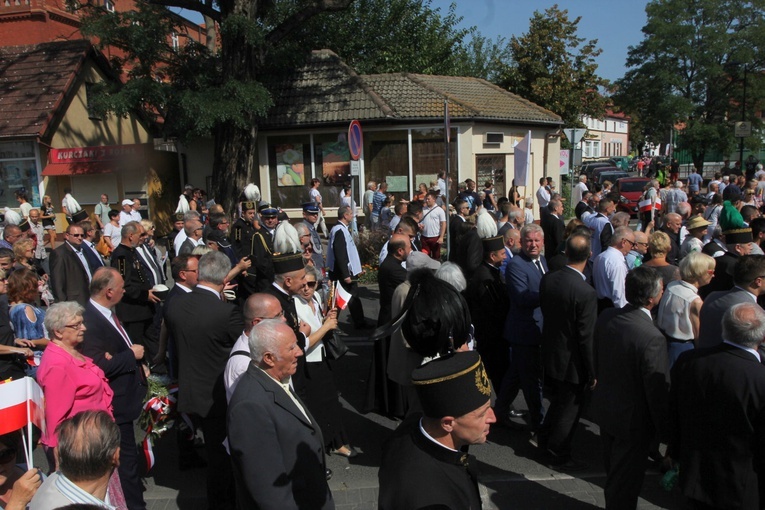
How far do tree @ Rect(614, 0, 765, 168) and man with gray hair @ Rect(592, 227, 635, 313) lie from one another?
43.6 meters

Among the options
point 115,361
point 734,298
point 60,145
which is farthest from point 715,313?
point 60,145

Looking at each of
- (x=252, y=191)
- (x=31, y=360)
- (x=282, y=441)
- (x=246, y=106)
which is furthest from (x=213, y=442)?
(x=246, y=106)

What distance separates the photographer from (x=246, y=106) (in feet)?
54.0

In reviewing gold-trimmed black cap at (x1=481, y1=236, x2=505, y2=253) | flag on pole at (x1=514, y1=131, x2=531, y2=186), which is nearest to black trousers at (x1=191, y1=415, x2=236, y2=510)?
gold-trimmed black cap at (x1=481, y1=236, x2=505, y2=253)

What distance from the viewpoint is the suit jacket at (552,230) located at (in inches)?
436

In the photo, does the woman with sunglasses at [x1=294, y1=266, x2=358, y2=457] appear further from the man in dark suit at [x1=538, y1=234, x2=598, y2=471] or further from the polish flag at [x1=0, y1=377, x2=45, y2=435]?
the polish flag at [x1=0, y1=377, x2=45, y2=435]

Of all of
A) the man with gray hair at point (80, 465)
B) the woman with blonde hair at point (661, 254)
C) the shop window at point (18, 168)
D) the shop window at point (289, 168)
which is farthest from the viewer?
the shop window at point (289, 168)

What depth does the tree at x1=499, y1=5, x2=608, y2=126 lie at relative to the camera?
2889 centimetres

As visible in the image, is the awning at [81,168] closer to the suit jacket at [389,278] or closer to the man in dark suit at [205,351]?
the suit jacket at [389,278]

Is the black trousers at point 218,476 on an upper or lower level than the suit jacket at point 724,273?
lower

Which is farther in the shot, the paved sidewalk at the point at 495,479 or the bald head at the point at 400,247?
the bald head at the point at 400,247

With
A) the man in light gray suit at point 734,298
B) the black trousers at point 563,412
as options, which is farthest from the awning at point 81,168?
the man in light gray suit at point 734,298

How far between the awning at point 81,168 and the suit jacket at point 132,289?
44.3 feet

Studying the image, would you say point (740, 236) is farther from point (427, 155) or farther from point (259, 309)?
point (427, 155)
